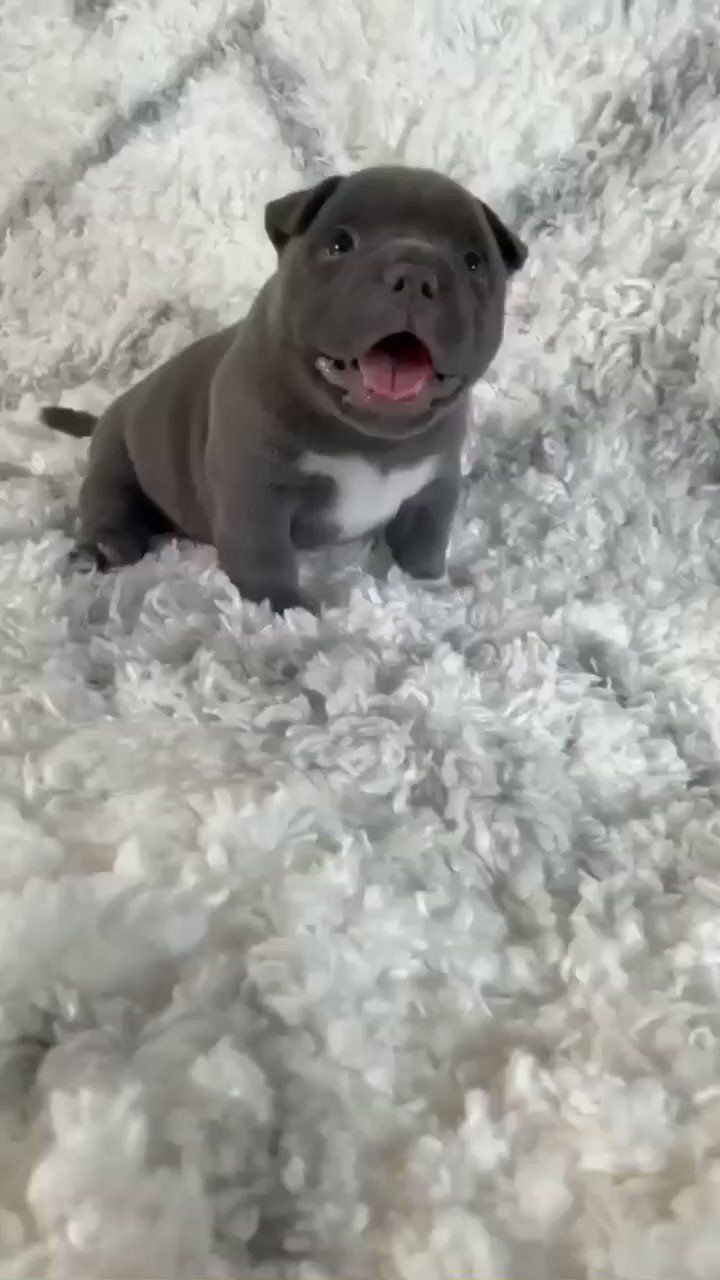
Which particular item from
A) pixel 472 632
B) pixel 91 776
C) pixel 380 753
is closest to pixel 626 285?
pixel 472 632

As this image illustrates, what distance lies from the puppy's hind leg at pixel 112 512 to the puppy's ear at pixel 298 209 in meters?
0.29

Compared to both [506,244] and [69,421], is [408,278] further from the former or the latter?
[69,421]

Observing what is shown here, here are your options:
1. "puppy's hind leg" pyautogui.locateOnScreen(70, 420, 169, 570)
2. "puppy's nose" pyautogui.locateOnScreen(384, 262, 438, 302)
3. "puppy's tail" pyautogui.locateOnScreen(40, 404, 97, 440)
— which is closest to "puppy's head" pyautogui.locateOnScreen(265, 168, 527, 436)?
"puppy's nose" pyautogui.locateOnScreen(384, 262, 438, 302)

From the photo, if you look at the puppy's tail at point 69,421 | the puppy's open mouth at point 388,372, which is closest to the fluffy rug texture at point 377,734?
the puppy's tail at point 69,421

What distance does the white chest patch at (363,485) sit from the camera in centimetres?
82

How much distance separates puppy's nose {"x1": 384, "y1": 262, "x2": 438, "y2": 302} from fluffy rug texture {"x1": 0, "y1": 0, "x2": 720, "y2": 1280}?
0.24 meters

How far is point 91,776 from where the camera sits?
0.68m

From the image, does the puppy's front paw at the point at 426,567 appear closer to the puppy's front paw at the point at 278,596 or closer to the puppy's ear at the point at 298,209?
the puppy's front paw at the point at 278,596

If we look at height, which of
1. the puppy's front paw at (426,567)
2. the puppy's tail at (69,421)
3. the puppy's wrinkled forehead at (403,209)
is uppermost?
the puppy's wrinkled forehead at (403,209)

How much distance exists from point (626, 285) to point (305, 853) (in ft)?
2.17

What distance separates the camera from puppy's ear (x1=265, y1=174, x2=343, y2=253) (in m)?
0.75

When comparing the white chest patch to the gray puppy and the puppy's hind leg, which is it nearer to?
the gray puppy

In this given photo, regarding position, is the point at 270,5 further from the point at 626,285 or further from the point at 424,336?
the point at 424,336

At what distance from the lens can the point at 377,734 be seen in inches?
28.5
